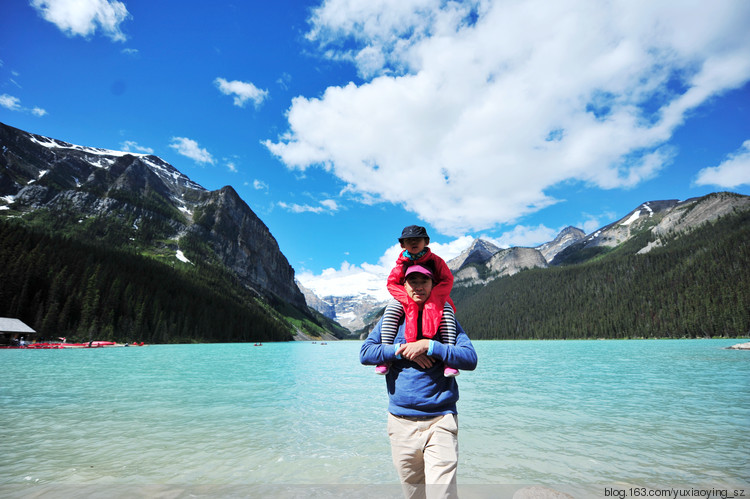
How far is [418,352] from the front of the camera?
3547mm

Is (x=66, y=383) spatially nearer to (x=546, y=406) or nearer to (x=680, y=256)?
(x=546, y=406)

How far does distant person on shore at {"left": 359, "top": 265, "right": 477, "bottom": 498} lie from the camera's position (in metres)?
3.56

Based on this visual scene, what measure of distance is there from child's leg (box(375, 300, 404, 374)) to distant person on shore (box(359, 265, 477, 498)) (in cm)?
15

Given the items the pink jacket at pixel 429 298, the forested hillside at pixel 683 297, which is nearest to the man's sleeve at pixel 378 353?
the pink jacket at pixel 429 298

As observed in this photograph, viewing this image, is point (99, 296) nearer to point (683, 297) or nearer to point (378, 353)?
point (378, 353)

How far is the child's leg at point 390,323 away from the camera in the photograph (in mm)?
4027

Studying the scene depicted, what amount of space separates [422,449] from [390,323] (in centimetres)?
137

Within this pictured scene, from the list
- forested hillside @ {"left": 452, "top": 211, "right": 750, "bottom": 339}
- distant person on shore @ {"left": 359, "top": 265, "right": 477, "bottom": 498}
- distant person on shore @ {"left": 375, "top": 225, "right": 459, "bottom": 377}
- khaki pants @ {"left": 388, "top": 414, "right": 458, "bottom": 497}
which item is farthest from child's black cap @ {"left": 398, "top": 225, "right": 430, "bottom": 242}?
forested hillside @ {"left": 452, "top": 211, "right": 750, "bottom": 339}

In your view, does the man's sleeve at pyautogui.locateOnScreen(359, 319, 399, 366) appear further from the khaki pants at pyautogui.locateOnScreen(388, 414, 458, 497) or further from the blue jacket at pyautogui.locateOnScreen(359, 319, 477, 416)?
the khaki pants at pyautogui.locateOnScreen(388, 414, 458, 497)

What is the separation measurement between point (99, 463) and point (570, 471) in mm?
12363

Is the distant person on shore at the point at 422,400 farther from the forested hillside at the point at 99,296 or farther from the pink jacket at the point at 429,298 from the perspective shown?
the forested hillside at the point at 99,296

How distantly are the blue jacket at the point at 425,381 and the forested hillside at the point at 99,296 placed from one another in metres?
106

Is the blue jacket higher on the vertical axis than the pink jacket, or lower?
lower

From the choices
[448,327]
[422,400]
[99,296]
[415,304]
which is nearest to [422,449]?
[422,400]
